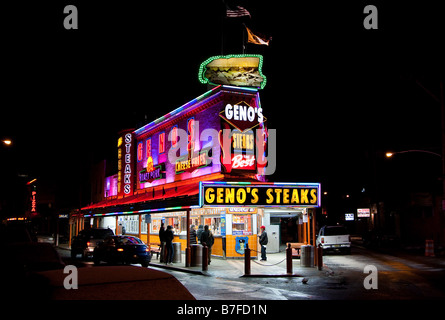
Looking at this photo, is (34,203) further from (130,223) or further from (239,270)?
(239,270)

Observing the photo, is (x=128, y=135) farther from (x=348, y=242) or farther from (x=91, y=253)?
(x=348, y=242)

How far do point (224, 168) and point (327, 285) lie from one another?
998 cm

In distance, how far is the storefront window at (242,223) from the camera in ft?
81.8

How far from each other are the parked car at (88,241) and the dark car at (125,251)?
3.36m

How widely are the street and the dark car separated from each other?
11.0 ft

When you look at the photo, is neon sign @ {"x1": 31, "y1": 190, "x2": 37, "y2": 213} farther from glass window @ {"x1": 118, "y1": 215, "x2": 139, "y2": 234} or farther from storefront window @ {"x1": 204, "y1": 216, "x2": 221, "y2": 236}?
storefront window @ {"x1": 204, "y1": 216, "x2": 221, "y2": 236}

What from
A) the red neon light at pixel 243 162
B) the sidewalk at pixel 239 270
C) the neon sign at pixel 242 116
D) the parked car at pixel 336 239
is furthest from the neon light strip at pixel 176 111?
the parked car at pixel 336 239

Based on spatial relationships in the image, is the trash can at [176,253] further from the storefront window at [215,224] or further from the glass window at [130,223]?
the glass window at [130,223]

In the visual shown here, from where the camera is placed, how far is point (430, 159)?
1523 inches

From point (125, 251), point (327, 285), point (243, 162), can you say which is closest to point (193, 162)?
point (243, 162)

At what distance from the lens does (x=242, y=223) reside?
2511cm
